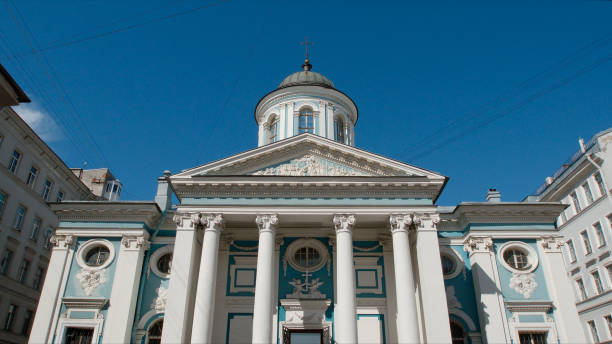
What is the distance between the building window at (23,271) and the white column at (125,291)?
8.93m

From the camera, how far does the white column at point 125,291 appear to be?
17734 mm

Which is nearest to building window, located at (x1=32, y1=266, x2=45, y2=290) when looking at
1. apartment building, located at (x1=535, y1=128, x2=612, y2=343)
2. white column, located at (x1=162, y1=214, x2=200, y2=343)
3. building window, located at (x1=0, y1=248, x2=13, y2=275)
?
building window, located at (x1=0, y1=248, x2=13, y2=275)

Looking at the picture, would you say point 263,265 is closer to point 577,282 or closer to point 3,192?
point 3,192

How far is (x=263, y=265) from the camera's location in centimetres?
1714

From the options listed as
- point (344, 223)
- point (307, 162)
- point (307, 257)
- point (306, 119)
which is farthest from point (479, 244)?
point (306, 119)

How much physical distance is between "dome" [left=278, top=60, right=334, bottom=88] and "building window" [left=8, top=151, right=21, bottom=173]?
14895mm

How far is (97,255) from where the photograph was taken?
19.6 m

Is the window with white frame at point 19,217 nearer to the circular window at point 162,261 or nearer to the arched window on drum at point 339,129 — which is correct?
the circular window at point 162,261

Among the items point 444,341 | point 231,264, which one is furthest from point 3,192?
point 444,341

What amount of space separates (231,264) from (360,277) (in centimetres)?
562

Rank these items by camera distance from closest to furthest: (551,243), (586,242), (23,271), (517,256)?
(551,243)
(517,256)
(23,271)
(586,242)

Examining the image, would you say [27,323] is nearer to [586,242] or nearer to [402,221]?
[402,221]

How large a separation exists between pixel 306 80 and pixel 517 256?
14961 millimetres

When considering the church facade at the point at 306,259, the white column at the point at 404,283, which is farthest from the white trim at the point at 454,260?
the white column at the point at 404,283
